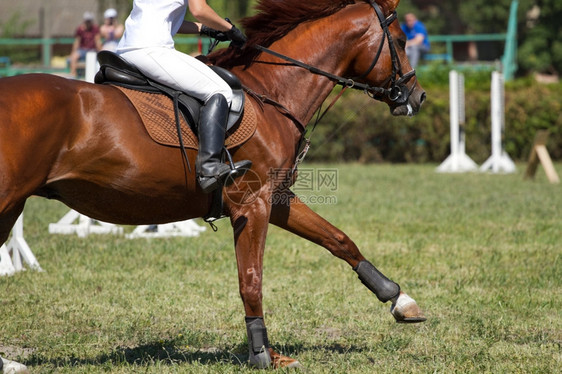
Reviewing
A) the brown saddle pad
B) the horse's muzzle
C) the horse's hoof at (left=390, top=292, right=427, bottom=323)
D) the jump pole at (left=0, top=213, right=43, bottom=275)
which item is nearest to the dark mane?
the brown saddle pad

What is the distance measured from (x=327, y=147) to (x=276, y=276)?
1242 cm

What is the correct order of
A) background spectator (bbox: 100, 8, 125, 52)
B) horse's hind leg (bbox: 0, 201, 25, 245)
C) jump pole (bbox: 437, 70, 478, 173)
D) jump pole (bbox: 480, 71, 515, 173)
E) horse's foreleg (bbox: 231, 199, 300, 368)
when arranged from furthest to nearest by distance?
background spectator (bbox: 100, 8, 125, 52), jump pole (bbox: 437, 70, 478, 173), jump pole (bbox: 480, 71, 515, 173), horse's foreleg (bbox: 231, 199, 300, 368), horse's hind leg (bbox: 0, 201, 25, 245)

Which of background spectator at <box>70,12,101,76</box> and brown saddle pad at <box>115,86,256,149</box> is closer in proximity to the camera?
brown saddle pad at <box>115,86,256,149</box>

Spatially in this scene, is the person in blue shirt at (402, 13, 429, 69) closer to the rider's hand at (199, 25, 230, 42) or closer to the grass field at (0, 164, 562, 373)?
the grass field at (0, 164, 562, 373)

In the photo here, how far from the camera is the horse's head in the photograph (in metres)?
5.29

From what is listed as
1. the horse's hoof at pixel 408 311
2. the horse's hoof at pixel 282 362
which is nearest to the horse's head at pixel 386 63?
the horse's hoof at pixel 408 311

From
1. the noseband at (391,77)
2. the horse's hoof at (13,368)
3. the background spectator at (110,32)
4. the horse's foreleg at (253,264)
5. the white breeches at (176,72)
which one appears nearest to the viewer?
the horse's hoof at (13,368)

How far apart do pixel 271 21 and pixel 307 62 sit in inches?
15.3

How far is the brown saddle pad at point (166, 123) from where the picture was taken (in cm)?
461

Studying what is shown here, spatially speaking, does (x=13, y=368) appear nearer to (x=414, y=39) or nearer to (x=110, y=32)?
(x=110, y=32)

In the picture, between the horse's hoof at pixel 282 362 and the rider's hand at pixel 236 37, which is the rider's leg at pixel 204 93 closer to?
the rider's hand at pixel 236 37

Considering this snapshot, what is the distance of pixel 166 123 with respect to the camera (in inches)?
183

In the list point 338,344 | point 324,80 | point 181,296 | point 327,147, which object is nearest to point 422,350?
point 338,344

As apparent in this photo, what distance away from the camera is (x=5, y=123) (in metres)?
4.14
